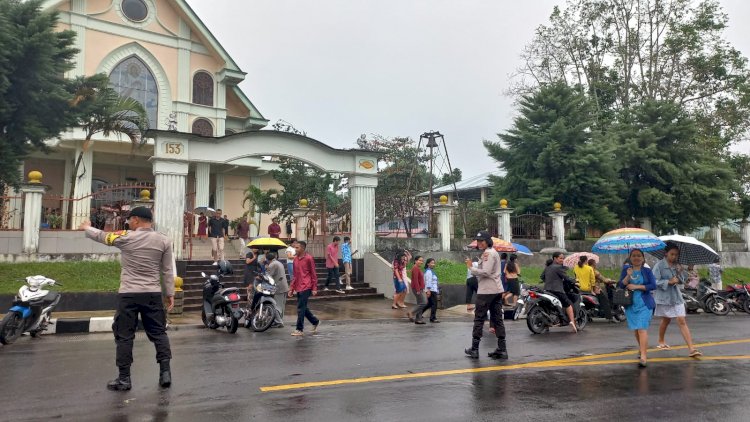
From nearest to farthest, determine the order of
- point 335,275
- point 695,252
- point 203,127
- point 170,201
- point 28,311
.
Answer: point 28,311 < point 695,252 < point 170,201 < point 335,275 < point 203,127

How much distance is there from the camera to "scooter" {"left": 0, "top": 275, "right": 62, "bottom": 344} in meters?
8.38

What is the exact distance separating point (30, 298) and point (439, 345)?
21.2 ft

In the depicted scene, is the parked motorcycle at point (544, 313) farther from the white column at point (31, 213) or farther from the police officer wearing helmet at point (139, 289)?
the white column at point (31, 213)

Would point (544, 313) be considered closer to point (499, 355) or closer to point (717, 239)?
point (499, 355)

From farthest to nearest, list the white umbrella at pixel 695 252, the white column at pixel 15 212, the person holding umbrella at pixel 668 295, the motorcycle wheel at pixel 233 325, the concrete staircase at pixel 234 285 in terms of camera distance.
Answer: the concrete staircase at pixel 234 285, the white column at pixel 15 212, the white umbrella at pixel 695 252, the motorcycle wheel at pixel 233 325, the person holding umbrella at pixel 668 295

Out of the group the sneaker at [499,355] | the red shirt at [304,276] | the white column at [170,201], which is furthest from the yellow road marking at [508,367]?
the white column at [170,201]

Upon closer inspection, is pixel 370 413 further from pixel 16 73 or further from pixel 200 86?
pixel 200 86

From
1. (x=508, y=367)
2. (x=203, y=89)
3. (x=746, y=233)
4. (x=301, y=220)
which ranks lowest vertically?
(x=508, y=367)

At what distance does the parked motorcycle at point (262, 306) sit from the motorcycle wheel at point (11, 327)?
3.67 meters

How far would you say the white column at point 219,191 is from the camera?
25.1 m

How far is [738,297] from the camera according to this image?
15297 mm

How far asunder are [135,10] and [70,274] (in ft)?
48.8

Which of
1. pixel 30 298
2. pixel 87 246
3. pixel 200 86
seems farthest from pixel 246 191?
pixel 30 298

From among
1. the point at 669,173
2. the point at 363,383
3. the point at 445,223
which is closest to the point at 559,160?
the point at 669,173
